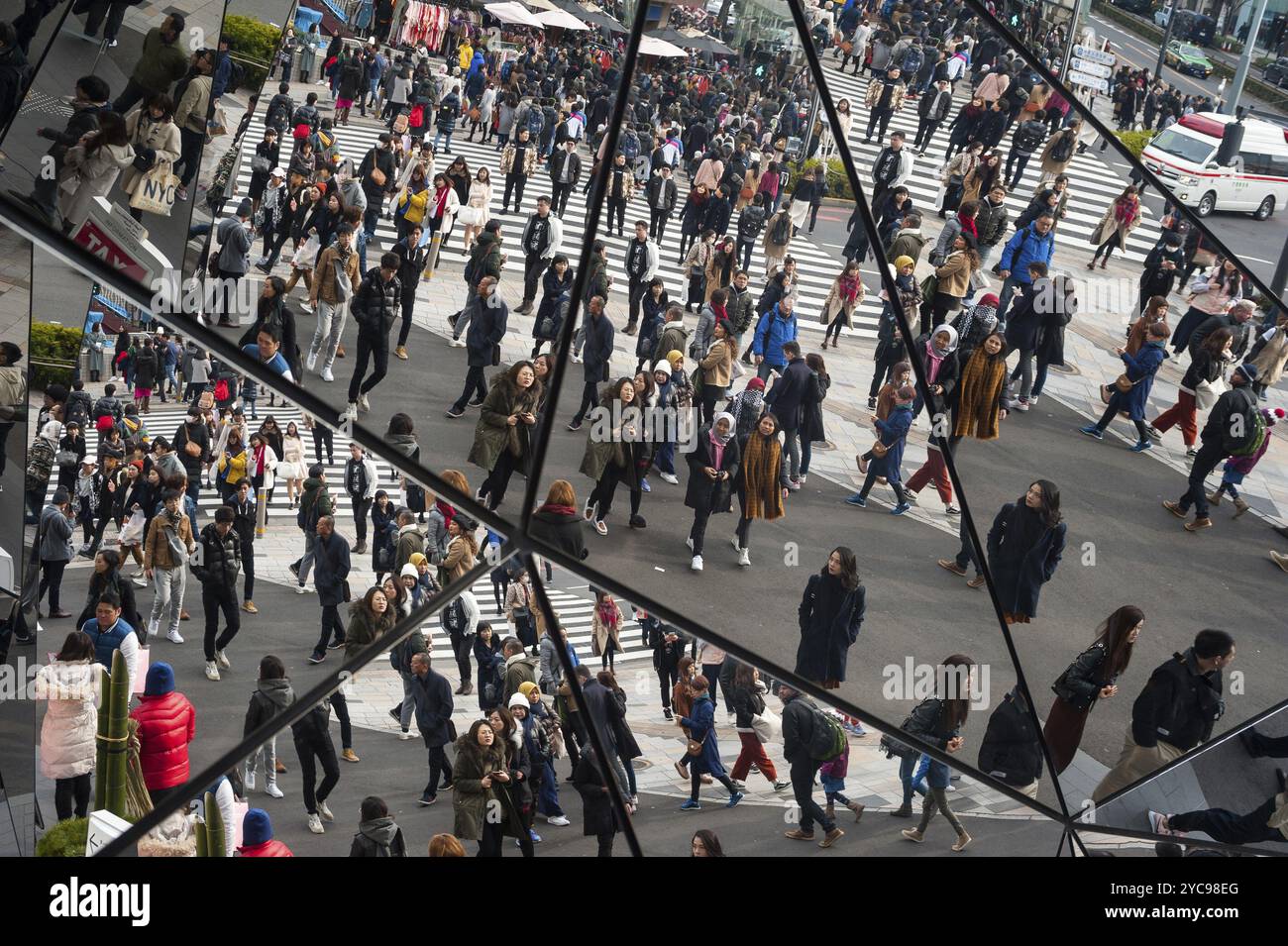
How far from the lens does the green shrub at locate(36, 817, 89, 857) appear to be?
682cm

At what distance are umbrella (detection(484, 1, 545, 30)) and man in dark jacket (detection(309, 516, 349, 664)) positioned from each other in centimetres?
246

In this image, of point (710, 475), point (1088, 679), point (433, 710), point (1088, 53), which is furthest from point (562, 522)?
point (1088, 53)

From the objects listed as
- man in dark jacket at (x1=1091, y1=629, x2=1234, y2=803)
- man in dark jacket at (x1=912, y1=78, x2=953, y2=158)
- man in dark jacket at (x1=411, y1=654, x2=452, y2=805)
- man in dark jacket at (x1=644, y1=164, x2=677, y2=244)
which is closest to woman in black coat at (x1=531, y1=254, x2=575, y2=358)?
man in dark jacket at (x1=644, y1=164, x2=677, y2=244)

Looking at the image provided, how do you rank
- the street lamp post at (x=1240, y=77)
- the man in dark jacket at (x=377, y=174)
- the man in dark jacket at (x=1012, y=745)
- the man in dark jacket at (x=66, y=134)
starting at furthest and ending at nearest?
the street lamp post at (x=1240, y=77), the man in dark jacket at (x=1012, y=745), the man in dark jacket at (x=377, y=174), the man in dark jacket at (x=66, y=134)

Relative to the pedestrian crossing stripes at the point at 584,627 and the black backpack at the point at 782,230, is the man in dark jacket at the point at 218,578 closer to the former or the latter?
the pedestrian crossing stripes at the point at 584,627

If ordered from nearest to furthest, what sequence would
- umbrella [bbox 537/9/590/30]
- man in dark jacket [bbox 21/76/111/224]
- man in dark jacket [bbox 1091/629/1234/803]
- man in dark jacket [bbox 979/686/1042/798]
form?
man in dark jacket [bbox 21/76/111/224] → umbrella [bbox 537/9/590/30] → man in dark jacket [bbox 979/686/1042/798] → man in dark jacket [bbox 1091/629/1234/803]

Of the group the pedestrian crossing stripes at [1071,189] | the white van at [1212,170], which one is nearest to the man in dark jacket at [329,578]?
the pedestrian crossing stripes at [1071,189]

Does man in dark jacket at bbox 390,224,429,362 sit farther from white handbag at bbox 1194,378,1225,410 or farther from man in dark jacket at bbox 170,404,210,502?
white handbag at bbox 1194,378,1225,410

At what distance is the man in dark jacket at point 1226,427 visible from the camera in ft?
24.9

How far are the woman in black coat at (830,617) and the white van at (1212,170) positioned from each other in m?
24.1
